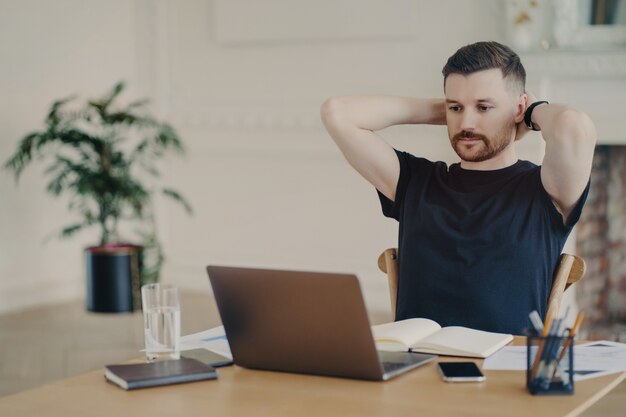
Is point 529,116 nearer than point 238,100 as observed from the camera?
Yes

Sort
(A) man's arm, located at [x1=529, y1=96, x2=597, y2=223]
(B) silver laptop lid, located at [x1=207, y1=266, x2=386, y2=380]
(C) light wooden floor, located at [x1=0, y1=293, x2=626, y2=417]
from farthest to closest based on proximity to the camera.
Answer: (C) light wooden floor, located at [x1=0, y1=293, x2=626, y2=417] < (A) man's arm, located at [x1=529, y1=96, x2=597, y2=223] < (B) silver laptop lid, located at [x1=207, y1=266, x2=386, y2=380]

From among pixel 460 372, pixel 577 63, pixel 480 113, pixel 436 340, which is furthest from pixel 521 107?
pixel 577 63

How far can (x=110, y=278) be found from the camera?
5410mm

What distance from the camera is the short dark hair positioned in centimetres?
252

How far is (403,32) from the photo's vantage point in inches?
217

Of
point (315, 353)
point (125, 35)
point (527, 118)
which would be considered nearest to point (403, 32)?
point (125, 35)

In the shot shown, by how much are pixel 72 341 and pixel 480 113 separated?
3.09 metres

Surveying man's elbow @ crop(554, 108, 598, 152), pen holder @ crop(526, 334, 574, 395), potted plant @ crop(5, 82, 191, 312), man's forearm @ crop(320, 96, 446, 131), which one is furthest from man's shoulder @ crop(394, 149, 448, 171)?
potted plant @ crop(5, 82, 191, 312)

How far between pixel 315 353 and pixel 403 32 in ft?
12.7

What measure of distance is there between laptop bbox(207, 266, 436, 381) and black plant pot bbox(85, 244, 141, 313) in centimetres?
357

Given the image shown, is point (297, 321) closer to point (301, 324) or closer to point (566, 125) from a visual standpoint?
point (301, 324)

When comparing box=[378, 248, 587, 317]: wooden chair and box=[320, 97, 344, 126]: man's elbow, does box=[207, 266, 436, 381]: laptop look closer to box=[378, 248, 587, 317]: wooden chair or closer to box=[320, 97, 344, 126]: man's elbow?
box=[378, 248, 587, 317]: wooden chair

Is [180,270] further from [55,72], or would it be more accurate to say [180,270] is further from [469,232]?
[469,232]

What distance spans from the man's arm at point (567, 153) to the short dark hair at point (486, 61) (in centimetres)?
16
